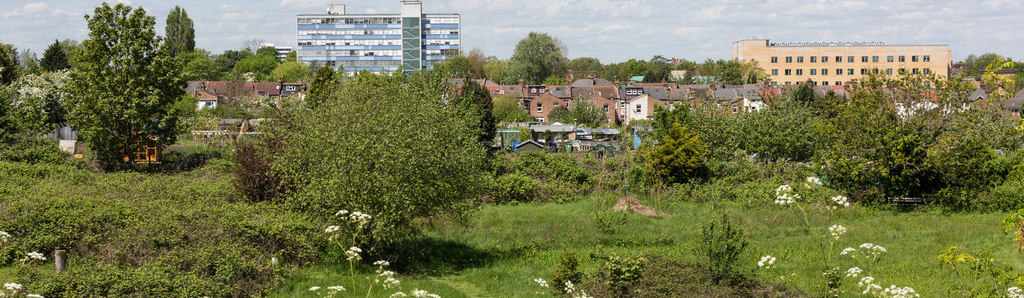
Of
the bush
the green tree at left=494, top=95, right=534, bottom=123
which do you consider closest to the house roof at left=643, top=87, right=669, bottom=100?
the green tree at left=494, top=95, right=534, bottom=123

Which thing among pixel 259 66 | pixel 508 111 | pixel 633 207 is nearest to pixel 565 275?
pixel 633 207

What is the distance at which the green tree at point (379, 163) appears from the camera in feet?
55.2

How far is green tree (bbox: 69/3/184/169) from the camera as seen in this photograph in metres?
31.8

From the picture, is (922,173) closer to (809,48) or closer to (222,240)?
(222,240)

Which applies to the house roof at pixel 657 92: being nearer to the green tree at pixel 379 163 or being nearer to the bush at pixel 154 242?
the green tree at pixel 379 163

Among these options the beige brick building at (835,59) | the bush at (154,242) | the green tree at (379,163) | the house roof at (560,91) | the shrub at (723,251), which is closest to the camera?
the bush at (154,242)

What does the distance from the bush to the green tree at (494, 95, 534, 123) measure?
49892mm

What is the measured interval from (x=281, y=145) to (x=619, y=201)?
12.2 metres

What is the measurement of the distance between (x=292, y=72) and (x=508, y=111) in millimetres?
50126

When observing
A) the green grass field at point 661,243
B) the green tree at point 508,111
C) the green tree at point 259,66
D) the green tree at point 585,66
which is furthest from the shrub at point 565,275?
the green tree at point 585,66

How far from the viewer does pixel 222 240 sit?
16250 mm

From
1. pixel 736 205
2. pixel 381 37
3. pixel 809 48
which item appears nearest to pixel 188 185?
pixel 736 205

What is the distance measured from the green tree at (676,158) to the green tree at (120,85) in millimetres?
19744

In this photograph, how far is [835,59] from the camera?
113m
